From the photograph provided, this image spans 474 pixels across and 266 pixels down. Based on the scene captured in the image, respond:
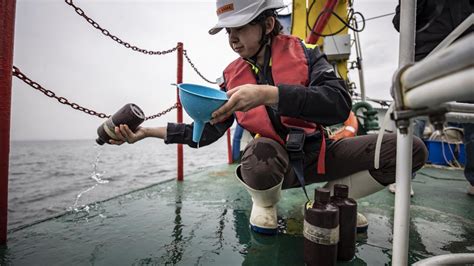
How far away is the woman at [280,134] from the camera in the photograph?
1431 mm

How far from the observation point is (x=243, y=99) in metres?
1.05

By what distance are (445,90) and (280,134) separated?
120cm

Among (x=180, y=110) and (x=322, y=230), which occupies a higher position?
(x=180, y=110)

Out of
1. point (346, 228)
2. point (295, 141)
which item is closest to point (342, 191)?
point (346, 228)

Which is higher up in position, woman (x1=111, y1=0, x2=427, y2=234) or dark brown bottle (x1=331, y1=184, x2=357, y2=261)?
woman (x1=111, y1=0, x2=427, y2=234)

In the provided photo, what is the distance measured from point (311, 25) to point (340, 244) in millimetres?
3891

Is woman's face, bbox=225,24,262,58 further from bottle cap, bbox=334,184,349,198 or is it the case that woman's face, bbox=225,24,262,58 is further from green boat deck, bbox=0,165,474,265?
green boat deck, bbox=0,165,474,265

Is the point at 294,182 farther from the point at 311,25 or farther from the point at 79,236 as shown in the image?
the point at 311,25

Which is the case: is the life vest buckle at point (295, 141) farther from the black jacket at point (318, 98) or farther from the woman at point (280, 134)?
the black jacket at point (318, 98)

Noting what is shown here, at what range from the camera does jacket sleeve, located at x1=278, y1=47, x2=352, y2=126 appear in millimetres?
1156

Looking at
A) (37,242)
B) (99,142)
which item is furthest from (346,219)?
(37,242)

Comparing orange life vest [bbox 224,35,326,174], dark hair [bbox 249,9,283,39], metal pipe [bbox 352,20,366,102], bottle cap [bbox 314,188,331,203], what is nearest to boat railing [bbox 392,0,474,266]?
bottle cap [bbox 314,188,331,203]

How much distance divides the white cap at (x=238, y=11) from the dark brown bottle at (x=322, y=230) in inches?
36.7

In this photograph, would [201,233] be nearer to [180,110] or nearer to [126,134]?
[126,134]
